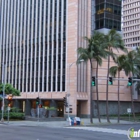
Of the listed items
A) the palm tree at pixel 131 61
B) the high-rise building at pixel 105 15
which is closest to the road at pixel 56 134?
the palm tree at pixel 131 61

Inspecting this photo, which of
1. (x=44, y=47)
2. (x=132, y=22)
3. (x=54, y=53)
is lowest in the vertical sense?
(x=54, y=53)

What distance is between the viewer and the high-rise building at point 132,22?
163125 mm

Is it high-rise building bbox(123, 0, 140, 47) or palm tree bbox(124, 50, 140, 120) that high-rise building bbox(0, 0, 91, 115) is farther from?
high-rise building bbox(123, 0, 140, 47)

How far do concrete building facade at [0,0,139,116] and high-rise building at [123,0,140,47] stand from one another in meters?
89.5

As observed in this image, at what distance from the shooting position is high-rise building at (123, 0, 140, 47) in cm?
16312

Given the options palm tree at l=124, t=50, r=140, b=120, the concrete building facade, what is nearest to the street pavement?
palm tree at l=124, t=50, r=140, b=120

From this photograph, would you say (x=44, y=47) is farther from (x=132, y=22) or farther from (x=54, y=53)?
(x=132, y=22)

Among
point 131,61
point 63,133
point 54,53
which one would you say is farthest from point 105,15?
point 63,133

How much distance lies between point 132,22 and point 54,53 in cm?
10153

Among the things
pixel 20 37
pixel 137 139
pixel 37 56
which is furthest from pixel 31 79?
pixel 137 139

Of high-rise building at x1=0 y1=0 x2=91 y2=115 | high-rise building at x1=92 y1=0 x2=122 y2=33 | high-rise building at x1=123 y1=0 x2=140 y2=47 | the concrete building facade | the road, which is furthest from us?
high-rise building at x1=123 y1=0 x2=140 y2=47

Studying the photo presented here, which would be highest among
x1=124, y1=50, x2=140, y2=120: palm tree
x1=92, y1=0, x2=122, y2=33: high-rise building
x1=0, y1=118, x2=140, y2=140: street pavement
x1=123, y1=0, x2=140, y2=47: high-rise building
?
x1=123, y1=0, x2=140, y2=47: high-rise building

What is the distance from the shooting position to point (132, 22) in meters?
166

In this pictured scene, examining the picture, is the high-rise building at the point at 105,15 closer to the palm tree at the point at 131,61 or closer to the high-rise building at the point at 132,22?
the palm tree at the point at 131,61
